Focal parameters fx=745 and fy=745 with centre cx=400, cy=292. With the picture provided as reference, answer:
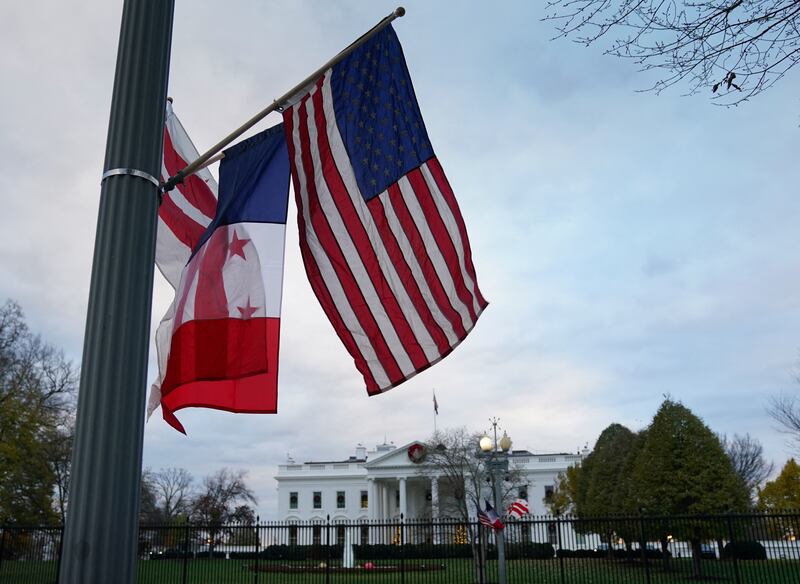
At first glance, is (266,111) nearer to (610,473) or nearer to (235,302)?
(235,302)

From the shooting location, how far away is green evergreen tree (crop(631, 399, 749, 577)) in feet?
93.5

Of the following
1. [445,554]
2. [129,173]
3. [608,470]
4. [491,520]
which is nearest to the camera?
[129,173]

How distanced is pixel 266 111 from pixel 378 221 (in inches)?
64.0

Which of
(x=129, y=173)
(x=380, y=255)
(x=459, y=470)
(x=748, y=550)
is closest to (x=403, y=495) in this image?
(x=459, y=470)

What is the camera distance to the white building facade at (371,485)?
82438mm

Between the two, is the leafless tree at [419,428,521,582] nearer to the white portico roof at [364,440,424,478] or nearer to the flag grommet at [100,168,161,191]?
the white portico roof at [364,440,424,478]

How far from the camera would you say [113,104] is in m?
3.19

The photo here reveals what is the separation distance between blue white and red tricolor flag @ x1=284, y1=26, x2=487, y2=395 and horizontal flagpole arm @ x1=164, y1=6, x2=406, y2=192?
27cm

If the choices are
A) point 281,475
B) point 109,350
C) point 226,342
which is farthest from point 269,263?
point 281,475

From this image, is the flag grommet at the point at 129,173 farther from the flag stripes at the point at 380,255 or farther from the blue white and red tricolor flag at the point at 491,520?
the blue white and red tricolor flag at the point at 491,520

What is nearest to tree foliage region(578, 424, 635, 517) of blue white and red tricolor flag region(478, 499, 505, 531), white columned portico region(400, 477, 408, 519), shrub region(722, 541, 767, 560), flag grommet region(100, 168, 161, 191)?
shrub region(722, 541, 767, 560)

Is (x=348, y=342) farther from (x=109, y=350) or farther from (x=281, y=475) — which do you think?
(x=281, y=475)

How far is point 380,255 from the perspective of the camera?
5836mm

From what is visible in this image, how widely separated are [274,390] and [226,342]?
1.51ft
